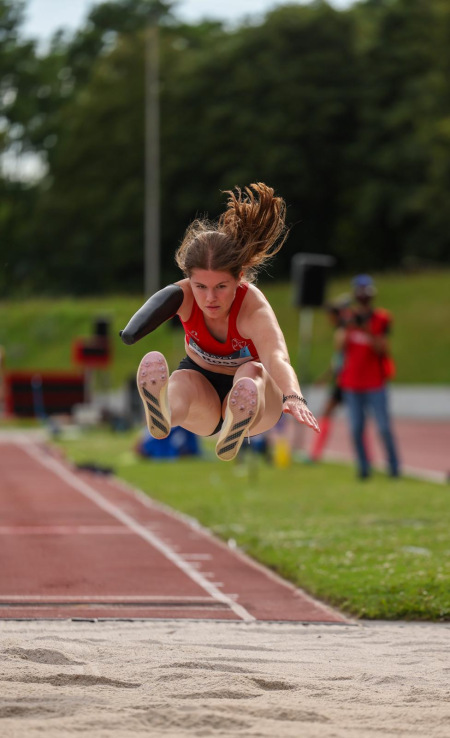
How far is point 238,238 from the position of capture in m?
6.23

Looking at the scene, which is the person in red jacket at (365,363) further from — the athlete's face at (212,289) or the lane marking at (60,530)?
the athlete's face at (212,289)

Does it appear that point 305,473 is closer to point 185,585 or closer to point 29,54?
point 185,585

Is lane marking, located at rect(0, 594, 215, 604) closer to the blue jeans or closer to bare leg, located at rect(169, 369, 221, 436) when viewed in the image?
bare leg, located at rect(169, 369, 221, 436)

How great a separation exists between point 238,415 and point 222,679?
4.19 ft

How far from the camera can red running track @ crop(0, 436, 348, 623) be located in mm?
7602

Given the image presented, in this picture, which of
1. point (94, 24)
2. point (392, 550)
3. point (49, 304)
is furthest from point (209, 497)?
point (94, 24)

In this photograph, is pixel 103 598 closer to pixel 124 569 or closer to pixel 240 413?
pixel 124 569

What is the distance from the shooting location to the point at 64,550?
10.3 metres

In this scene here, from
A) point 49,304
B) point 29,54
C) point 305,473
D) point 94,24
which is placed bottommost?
point 305,473

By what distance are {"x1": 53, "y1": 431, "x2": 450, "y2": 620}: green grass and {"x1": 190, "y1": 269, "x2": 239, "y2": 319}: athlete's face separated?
241 cm

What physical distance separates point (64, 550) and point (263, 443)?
30.5ft

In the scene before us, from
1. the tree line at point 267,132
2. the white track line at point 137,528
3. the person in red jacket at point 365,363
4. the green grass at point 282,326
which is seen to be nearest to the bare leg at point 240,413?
Answer: the white track line at point 137,528

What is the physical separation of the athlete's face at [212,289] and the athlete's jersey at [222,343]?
15 cm

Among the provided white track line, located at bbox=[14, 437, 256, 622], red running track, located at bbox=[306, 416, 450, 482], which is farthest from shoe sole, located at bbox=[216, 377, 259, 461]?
red running track, located at bbox=[306, 416, 450, 482]
